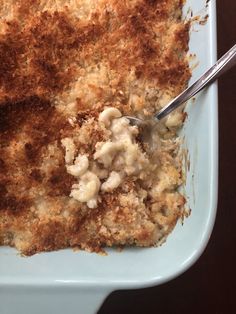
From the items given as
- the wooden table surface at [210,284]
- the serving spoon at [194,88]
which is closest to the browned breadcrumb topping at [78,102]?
the serving spoon at [194,88]

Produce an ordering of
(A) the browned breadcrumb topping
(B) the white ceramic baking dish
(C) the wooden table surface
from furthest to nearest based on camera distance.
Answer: (C) the wooden table surface → (A) the browned breadcrumb topping → (B) the white ceramic baking dish

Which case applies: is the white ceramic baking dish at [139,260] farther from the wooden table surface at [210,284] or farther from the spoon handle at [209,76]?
the wooden table surface at [210,284]

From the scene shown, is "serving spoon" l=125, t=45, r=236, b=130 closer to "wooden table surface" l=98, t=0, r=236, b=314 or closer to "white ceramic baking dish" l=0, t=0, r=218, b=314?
"white ceramic baking dish" l=0, t=0, r=218, b=314

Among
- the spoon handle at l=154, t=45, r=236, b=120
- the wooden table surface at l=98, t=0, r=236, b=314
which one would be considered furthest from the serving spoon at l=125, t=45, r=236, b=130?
the wooden table surface at l=98, t=0, r=236, b=314

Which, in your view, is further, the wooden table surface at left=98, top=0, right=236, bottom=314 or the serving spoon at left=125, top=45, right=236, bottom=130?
the wooden table surface at left=98, top=0, right=236, bottom=314

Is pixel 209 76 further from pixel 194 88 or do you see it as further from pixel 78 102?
pixel 78 102

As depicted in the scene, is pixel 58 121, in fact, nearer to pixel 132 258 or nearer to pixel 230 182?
pixel 132 258

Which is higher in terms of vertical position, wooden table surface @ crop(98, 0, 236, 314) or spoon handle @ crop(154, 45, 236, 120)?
spoon handle @ crop(154, 45, 236, 120)
